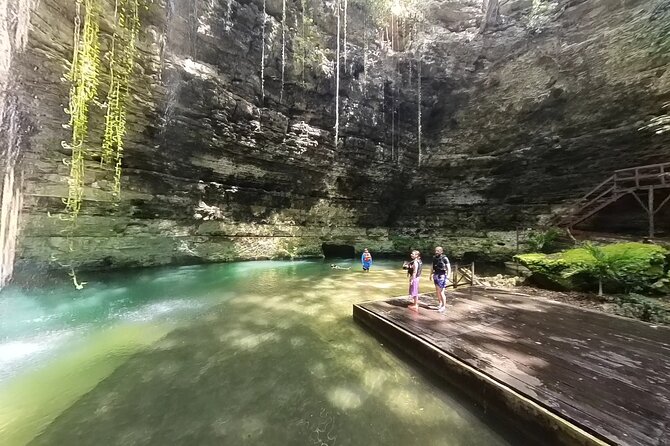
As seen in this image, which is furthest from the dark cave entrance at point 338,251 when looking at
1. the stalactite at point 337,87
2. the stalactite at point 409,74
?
the stalactite at point 409,74

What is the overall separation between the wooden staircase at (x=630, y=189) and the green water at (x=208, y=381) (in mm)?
13339

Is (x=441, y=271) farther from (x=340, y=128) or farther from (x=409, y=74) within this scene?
(x=409, y=74)

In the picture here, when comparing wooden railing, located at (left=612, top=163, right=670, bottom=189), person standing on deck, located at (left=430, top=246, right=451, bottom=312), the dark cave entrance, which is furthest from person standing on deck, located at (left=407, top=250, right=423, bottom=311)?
the dark cave entrance

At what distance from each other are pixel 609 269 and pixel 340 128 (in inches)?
621

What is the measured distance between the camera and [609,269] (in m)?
7.32

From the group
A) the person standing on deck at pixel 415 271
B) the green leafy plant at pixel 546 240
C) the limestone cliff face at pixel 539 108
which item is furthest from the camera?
the limestone cliff face at pixel 539 108

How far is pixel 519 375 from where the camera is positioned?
11.3 ft

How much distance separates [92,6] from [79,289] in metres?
9.89

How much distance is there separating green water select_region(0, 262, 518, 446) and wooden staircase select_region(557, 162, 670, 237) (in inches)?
525

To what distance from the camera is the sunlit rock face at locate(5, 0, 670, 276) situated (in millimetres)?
11094

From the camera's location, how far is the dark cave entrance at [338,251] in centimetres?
2045

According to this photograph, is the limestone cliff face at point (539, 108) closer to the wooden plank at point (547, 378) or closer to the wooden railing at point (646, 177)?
the wooden railing at point (646, 177)

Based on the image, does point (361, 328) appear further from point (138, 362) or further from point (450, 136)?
point (450, 136)

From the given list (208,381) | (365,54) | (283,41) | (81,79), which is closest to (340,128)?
(365,54)
